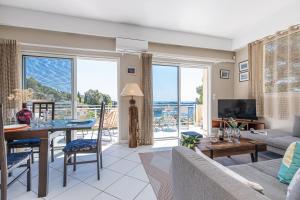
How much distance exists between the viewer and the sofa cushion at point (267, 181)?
118cm

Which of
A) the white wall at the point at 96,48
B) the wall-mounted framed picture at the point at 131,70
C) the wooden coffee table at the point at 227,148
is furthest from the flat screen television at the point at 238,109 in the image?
the wall-mounted framed picture at the point at 131,70

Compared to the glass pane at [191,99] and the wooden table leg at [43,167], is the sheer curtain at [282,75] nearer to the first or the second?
the glass pane at [191,99]

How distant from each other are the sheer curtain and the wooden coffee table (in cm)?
154

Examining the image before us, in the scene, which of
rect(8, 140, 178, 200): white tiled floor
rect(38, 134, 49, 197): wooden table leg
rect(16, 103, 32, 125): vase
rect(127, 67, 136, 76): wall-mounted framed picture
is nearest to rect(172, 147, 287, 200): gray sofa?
rect(8, 140, 178, 200): white tiled floor

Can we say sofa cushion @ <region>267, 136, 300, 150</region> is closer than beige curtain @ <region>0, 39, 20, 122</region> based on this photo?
Yes

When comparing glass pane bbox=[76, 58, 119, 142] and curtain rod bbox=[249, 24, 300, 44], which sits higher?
curtain rod bbox=[249, 24, 300, 44]

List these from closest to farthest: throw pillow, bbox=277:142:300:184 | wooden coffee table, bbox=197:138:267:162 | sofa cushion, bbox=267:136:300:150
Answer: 1. throw pillow, bbox=277:142:300:184
2. wooden coffee table, bbox=197:138:267:162
3. sofa cushion, bbox=267:136:300:150

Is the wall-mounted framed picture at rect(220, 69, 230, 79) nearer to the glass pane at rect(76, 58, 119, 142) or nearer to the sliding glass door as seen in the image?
the sliding glass door

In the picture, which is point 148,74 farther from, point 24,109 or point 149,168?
point 24,109

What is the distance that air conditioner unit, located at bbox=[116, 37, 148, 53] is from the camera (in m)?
3.59

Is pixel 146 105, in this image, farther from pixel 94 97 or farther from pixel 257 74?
pixel 257 74

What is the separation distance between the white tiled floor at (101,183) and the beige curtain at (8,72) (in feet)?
4.21

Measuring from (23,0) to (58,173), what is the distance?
9.49 ft

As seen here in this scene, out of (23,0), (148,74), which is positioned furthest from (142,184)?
(23,0)
